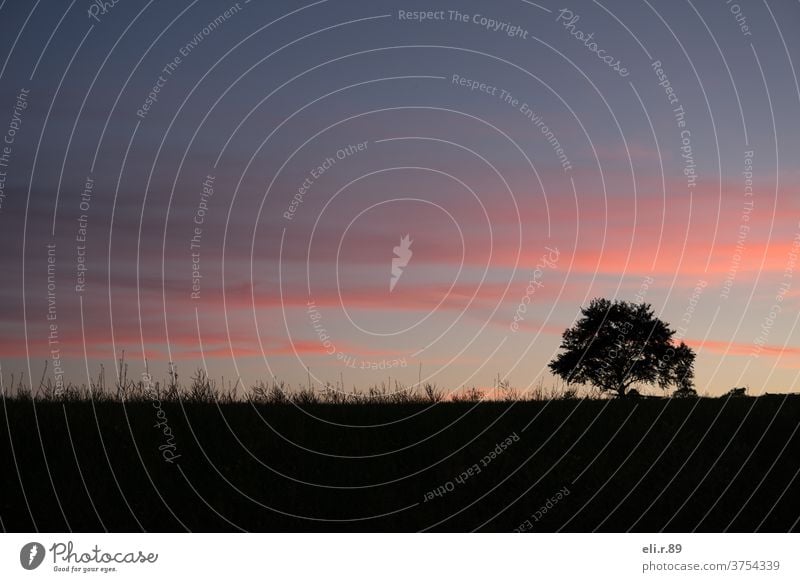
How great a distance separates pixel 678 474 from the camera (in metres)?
16.4

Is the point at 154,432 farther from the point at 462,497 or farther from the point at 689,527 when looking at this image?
the point at 689,527

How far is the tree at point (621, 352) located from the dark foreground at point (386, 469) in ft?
121

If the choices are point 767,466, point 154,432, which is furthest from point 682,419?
point 154,432

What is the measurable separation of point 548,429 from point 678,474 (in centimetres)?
281

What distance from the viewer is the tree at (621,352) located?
55688 millimetres

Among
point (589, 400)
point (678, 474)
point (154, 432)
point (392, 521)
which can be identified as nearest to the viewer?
point (392, 521)

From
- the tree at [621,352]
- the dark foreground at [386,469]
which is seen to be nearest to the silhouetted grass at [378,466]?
the dark foreground at [386,469]

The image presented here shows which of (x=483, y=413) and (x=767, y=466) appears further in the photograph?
(x=483, y=413)
